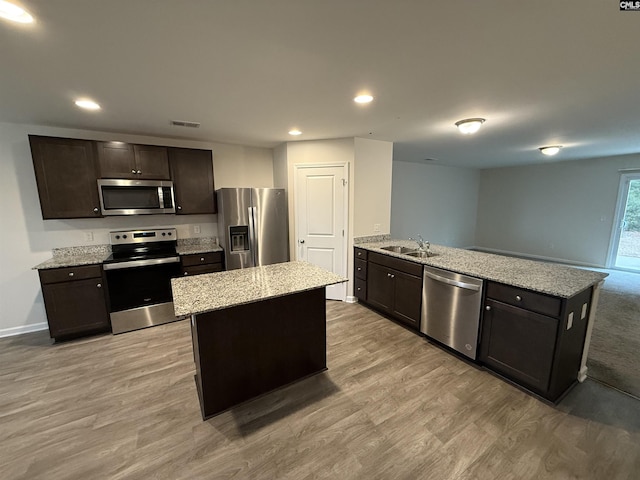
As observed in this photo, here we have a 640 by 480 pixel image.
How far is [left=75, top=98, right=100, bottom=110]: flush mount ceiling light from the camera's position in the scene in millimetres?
2340

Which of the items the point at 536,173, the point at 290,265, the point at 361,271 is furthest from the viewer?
the point at 536,173

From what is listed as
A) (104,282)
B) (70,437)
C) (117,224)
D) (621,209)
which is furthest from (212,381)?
(621,209)

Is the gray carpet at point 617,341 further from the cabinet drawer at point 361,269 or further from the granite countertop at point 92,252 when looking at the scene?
the granite countertop at point 92,252

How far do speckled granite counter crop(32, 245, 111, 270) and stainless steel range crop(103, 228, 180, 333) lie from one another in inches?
5.7

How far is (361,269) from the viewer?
3.89 m

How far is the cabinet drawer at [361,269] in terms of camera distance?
12.6 ft

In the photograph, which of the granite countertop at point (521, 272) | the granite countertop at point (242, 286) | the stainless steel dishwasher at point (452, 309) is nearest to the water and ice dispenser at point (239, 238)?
the granite countertop at point (242, 286)

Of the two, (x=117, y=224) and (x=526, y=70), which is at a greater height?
(x=526, y=70)

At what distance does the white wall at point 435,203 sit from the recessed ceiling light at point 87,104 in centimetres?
563

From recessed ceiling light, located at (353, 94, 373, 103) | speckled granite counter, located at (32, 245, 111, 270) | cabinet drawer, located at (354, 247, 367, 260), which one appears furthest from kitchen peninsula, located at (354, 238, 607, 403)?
speckled granite counter, located at (32, 245, 111, 270)

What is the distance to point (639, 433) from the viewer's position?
5.88 feet

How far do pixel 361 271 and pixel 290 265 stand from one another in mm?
1536

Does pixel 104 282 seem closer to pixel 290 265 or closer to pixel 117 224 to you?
pixel 117 224

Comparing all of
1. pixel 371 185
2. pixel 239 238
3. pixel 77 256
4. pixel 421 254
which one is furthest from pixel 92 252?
pixel 421 254
